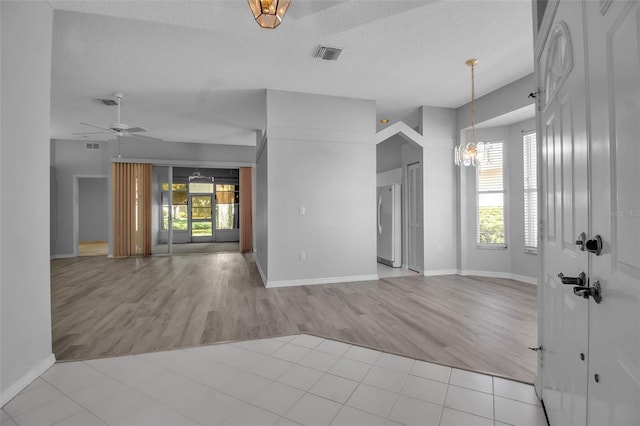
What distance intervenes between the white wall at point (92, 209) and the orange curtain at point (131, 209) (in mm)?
3514

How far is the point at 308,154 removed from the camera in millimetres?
5168

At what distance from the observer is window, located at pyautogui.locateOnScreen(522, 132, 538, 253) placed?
518cm

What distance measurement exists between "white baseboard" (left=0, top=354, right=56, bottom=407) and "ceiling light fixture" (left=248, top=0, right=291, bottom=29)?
2.69m

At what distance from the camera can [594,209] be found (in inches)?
44.3

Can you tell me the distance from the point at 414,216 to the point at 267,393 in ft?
16.4

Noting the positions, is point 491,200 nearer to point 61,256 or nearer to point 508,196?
point 508,196

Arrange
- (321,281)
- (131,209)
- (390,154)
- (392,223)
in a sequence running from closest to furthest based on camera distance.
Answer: (321,281)
(392,223)
(390,154)
(131,209)

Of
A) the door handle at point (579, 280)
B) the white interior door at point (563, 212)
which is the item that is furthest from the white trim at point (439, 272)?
the door handle at point (579, 280)

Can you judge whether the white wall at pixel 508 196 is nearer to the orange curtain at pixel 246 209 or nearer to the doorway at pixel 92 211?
the orange curtain at pixel 246 209

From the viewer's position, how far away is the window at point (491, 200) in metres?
5.68

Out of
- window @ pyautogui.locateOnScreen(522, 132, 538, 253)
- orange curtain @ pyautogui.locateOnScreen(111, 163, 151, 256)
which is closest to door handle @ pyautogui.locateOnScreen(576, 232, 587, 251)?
window @ pyautogui.locateOnScreen(522, 132, 538, 253)

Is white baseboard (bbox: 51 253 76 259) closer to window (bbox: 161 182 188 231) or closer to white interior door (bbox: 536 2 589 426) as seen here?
window (bbox: 161 182 188 231)

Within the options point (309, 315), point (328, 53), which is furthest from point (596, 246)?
point (328, 53)

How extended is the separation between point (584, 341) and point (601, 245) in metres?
0.46
